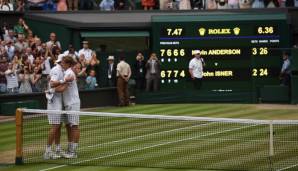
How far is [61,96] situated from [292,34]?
56.4 feet

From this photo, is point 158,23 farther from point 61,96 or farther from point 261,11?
point 61,96

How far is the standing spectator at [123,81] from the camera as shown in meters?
28.0

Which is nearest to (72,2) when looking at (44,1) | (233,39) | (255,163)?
(44,1)

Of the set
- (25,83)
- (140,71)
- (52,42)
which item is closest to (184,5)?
(140,71)

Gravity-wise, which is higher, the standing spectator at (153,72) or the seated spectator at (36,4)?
the seated spectator at (36,4)

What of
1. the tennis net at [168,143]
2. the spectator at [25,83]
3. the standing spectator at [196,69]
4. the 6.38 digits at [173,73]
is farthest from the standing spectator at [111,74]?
the tennis net at [168,143]

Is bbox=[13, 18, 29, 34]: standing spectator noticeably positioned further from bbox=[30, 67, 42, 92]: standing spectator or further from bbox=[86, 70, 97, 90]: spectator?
bbox=[30, 67, 42, 92]: standing spectator

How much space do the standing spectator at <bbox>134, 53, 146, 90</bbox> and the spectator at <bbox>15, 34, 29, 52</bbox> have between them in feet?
16.0

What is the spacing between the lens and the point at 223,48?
2933 cm

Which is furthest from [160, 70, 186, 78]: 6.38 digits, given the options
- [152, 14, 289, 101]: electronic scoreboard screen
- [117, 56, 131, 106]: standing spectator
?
[117, 56, 131, 106]: standing spectator

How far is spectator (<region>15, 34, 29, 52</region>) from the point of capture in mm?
27406

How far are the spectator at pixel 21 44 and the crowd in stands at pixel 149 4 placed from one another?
Answer: 10.9ft

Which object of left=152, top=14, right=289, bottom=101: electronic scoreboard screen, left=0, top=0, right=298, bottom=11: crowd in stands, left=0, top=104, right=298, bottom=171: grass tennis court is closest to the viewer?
left=0, top=104, right=298, bottom=171: grass tennis court

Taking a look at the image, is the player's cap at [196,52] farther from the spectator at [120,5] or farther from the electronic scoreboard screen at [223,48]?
the spectator at [120,5]
